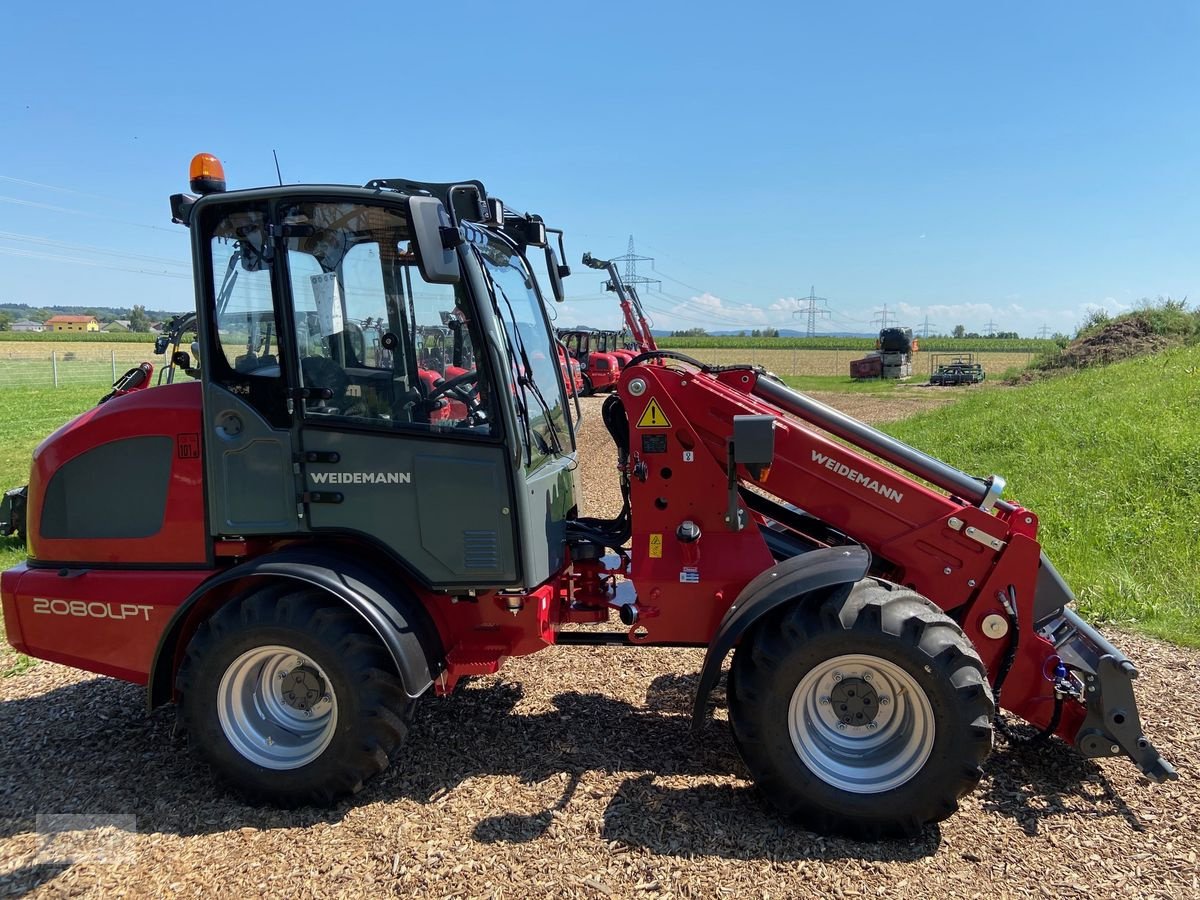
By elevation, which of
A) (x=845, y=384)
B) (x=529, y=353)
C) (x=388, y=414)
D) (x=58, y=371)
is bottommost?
(x=845, y=384)

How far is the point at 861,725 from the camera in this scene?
11.1 ft

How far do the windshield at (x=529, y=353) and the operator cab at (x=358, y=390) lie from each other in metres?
0.15

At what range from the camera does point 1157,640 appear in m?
5.11

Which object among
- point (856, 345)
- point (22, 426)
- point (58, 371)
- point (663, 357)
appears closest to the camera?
point (663, 357)

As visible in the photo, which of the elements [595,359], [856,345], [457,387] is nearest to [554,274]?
[457,387]

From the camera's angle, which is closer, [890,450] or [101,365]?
[890,450]

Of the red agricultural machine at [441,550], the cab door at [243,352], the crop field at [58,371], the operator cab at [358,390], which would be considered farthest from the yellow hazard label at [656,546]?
the crop field at [58,371]

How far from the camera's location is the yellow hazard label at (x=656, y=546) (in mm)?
3789

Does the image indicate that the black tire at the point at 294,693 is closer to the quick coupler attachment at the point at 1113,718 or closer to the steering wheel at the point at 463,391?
the steering wheel at the point at 463,391

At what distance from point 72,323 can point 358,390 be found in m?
95.6

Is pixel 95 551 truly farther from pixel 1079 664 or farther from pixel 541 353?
pixel 1079 664

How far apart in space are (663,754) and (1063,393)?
52.1 ft

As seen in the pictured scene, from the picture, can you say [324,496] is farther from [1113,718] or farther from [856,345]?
[856,345]

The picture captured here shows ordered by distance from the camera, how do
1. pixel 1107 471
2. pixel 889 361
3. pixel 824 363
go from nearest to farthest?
1. pixel 1107 471
2. pixel 889 361
3. pixel 824 363
